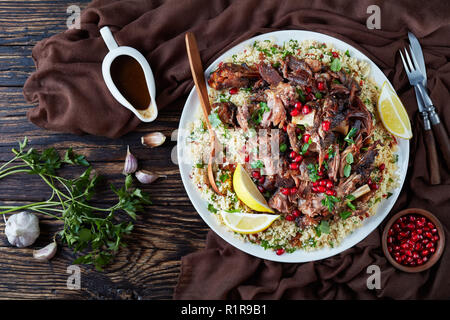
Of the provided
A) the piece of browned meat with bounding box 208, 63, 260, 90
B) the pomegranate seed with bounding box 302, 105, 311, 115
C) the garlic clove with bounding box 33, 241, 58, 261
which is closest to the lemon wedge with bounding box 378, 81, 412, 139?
the pomegranate seed with bounding box 302, 105, 311, 115

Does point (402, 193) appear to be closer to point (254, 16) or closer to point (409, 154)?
point (409, 154)

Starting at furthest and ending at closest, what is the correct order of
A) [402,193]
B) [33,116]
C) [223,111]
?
[33,116], [402,193], [223,111]

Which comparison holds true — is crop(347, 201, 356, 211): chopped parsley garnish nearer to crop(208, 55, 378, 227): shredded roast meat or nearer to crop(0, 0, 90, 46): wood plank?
crop(208, 55, 378, 227): shredded roast meat

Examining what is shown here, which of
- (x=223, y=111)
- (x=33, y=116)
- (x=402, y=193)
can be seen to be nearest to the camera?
(x=223, y=111)

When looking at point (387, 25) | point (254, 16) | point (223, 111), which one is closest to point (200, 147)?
point (223, 111)

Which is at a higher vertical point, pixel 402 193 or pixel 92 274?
pixel 402 193

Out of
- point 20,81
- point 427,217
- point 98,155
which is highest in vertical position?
point 20,81
